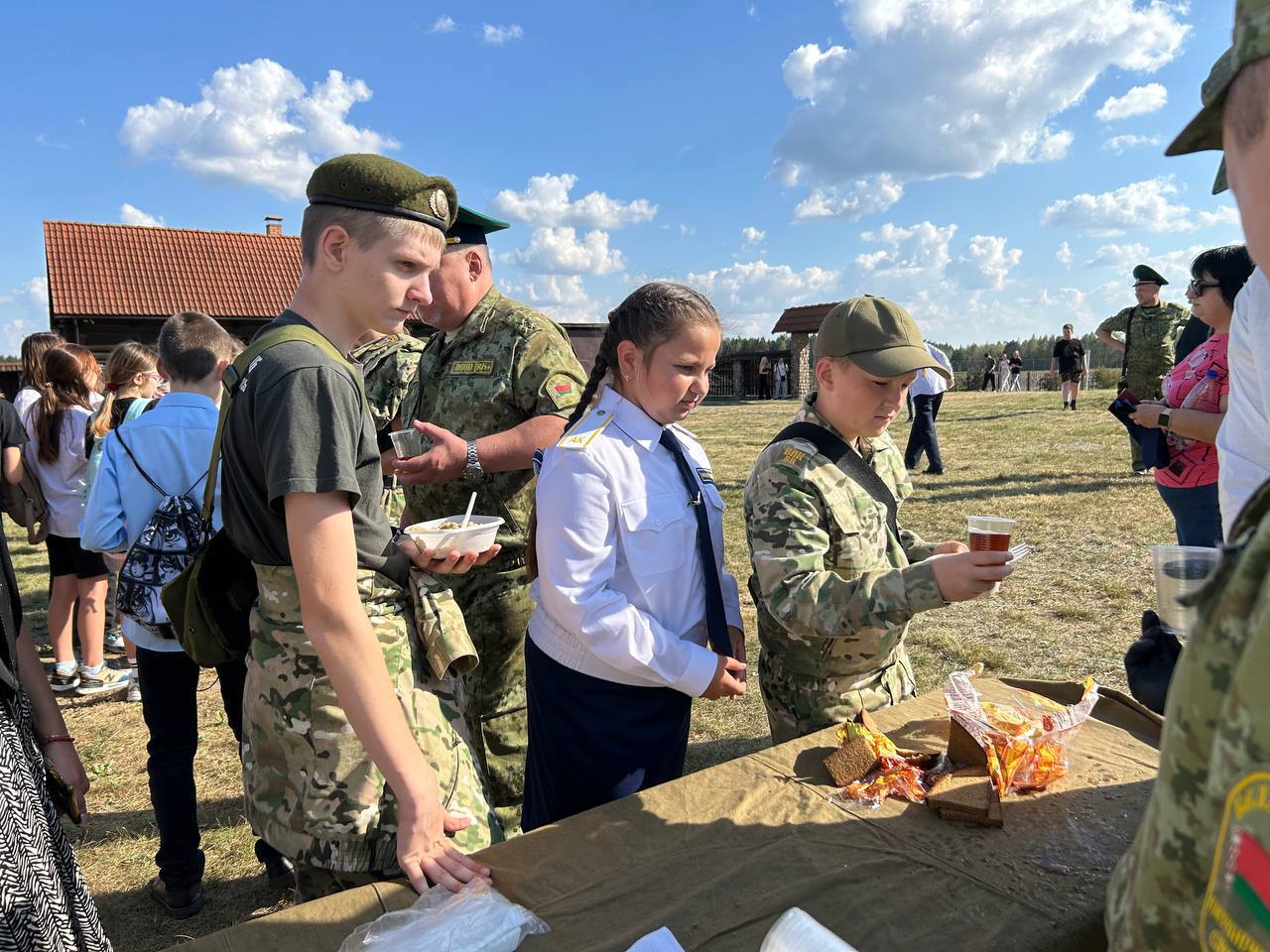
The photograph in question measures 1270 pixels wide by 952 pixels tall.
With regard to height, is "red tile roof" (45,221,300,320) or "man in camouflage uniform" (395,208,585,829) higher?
"red tile roof" (45,221,300,320)

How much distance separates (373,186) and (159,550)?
85.1 inches

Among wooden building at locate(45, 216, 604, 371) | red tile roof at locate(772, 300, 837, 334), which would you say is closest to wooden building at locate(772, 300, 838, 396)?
red tile roof at locate(772, 300, 837, 334)

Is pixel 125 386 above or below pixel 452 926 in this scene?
above

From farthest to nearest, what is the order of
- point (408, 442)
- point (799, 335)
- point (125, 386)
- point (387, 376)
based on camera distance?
point (799, 335)
point (125, 386)
point (387, 376)
point (408, 442)

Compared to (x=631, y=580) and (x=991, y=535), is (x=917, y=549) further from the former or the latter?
(x=631, y=580)

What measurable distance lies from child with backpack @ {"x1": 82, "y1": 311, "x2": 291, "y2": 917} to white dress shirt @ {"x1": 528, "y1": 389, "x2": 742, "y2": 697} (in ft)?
5.18

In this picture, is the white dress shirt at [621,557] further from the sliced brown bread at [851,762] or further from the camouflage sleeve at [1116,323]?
the camouflage sleeve at [1116,323]

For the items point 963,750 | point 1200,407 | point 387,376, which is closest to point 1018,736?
point 963,750

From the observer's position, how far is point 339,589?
139 cm

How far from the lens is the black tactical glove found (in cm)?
146

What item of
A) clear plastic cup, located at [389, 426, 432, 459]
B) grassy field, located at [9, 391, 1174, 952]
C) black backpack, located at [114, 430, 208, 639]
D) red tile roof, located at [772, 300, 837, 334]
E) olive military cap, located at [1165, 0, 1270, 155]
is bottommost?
grassy field, located at [9, 391, 1174, 952]

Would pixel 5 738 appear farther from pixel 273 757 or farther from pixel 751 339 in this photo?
pixel 751 339

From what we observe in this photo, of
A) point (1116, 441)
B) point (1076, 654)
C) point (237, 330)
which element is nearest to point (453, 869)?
point (1076, 654)

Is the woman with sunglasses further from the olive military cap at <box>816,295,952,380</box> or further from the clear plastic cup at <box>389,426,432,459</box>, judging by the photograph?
the clear plastic cup at <box>389,426,432,459</box>
